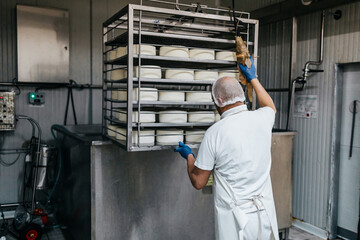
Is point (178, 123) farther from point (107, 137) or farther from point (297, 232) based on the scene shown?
point (297, 232)

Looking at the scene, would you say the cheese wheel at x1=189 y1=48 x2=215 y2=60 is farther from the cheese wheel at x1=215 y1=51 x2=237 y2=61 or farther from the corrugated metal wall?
the corrugated metal wall

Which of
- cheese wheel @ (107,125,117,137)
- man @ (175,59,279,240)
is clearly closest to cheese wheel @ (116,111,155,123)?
cheese wheel @ (107,125,117,137)

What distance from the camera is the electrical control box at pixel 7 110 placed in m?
3.20

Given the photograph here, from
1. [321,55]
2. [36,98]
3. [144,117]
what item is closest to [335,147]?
[321,55]

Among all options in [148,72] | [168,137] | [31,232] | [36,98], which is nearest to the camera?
[148,72]

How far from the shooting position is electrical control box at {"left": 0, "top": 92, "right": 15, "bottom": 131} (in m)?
3.20

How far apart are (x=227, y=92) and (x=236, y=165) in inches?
14.3

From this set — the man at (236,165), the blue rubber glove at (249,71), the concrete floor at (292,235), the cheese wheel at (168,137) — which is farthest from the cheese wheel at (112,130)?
the concrete floor at (292,235)

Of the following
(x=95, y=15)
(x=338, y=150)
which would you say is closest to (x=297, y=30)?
(x=338, y=150)

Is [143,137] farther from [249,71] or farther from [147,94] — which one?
[249,71]

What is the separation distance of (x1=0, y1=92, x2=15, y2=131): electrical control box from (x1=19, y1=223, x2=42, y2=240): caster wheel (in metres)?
1.04

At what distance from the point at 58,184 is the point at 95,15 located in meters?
1.96

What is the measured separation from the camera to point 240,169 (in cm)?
165

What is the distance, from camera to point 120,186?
2.24 meters
